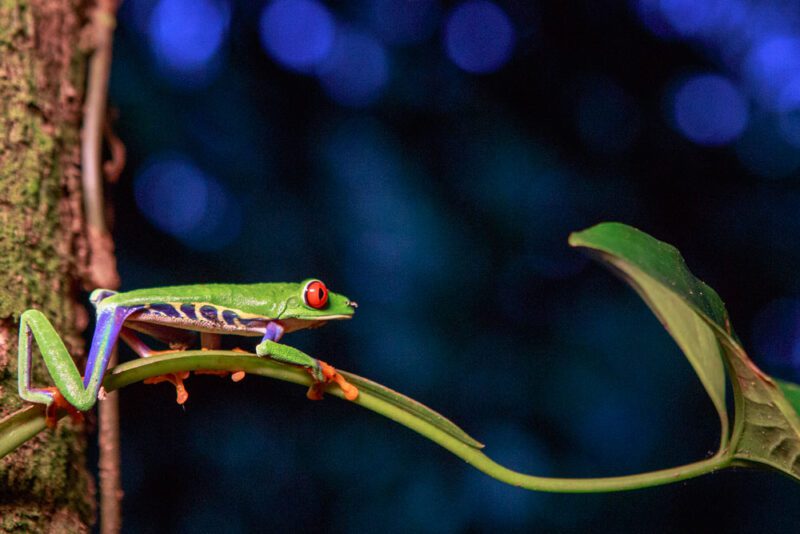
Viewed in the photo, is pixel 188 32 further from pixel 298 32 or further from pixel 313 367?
pixel 313 367

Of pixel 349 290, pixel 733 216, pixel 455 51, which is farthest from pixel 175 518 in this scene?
pixel 733 216

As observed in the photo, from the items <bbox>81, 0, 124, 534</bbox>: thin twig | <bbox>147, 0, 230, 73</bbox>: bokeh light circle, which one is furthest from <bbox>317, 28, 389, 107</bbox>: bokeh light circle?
<bbox>81, 0, 124, 534</bbox>: thin twig

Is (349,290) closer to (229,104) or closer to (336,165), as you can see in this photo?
(336,165)

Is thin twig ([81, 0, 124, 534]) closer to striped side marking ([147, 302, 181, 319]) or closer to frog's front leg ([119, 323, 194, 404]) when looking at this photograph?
frog's front leg ([119, 323, 194, 404])

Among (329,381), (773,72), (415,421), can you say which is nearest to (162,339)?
(329,381)

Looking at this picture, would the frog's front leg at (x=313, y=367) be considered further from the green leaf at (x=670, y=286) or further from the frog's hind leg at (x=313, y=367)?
the green leaf at (x=670, y=286)

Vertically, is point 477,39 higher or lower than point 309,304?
higher

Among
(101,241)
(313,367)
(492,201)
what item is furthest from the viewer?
(492,201)
